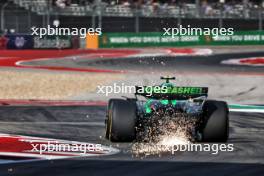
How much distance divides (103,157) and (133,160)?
588mm

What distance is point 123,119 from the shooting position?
36.6ft

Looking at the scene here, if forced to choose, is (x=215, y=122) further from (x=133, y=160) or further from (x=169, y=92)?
(x=133, y=160)

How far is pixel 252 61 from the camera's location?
119ft

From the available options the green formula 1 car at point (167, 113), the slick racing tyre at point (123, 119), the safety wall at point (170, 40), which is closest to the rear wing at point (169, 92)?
the green formula 1 car at point (167, 113)

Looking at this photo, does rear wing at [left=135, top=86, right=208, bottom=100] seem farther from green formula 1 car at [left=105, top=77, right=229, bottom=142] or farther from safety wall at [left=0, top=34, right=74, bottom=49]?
safety wall at [left=0, top=34, right=74, bottom=49]

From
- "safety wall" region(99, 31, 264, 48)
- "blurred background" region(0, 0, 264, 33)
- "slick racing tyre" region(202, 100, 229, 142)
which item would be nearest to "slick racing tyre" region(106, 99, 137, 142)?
"slick racing tyre" region(202, 100, 229, 142)

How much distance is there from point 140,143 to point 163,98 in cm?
92

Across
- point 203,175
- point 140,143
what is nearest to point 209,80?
point 140,143

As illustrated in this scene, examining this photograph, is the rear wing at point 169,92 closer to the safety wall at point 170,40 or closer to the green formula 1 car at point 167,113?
the green formula 1 car at point 167,113

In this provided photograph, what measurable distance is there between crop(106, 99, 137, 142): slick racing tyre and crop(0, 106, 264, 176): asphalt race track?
29cm

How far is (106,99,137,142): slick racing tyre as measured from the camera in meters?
11.1

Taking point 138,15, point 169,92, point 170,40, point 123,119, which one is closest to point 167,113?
point 169,92

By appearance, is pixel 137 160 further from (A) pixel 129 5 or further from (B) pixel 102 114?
(A) pixel 129 5

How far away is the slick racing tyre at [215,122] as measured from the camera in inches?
441
